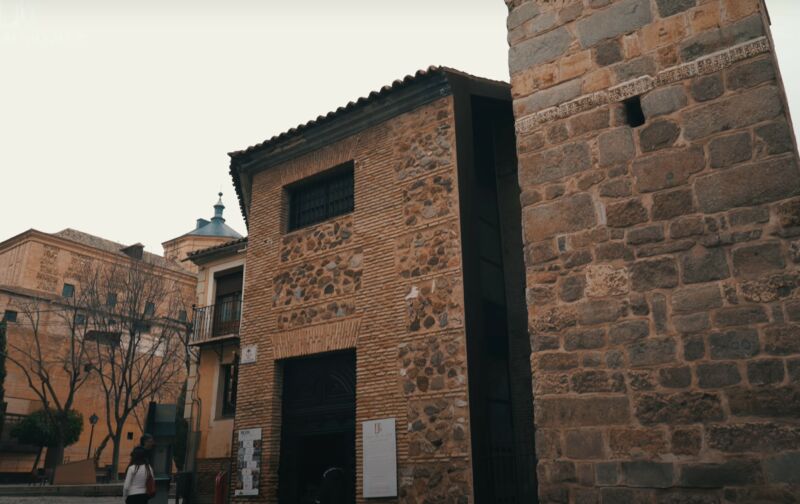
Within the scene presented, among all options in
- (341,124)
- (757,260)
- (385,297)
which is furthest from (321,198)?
(757,260)

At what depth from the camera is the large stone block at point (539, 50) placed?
5.50m

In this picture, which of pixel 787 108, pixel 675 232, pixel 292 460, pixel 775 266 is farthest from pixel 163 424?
pixel 787 108

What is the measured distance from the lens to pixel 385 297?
29.5 ft

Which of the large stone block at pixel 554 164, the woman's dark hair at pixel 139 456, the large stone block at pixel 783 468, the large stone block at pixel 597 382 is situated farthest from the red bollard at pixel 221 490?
the large stone block at pixel 783 468

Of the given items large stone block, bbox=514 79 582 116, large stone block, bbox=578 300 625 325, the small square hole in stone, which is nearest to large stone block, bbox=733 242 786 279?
large stone block, bbox=578 300 625 325

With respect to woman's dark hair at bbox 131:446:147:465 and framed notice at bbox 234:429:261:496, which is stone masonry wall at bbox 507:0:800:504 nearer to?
woman's dark hair at bbox 131:446:147:465

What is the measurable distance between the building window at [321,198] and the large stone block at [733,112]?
634cm

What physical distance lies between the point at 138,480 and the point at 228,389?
7964mm

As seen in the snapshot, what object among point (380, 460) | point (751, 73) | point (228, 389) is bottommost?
point (380, 460)

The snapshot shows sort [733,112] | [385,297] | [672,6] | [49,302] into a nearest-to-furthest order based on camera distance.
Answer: [733,112] → [672,6] → [385,297] → [49,302]

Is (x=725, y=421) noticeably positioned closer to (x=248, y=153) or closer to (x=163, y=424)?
(x=163, y=424)

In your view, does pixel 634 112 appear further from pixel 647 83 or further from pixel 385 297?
pixel 385 297

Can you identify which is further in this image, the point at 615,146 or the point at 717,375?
the point at 615,146

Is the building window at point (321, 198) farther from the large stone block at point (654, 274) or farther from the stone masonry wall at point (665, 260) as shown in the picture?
the large stone block at point (654, 274)
